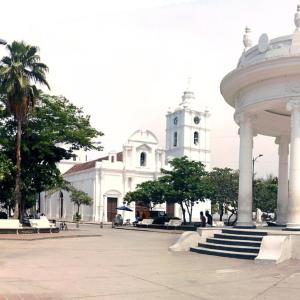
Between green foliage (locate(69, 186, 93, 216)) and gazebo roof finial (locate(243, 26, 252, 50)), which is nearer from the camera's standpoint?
gazebo roof finial (locate(243, 26, 252, 50))

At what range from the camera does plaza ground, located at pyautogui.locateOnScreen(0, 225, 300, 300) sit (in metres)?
9.21

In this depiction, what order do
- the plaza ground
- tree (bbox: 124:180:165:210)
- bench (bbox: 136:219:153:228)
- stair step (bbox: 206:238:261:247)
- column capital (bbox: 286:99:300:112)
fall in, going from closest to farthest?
the plaza ground < stair step (bbox: 206:238:261:247) < column capital (bbox: 286:99:300:112) < bench (bbox: 136:219:153:228) < tree (bbox: 124:180:165:210)

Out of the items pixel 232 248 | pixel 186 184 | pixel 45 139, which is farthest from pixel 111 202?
pixel 232 248

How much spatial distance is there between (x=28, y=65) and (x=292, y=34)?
19.5 m

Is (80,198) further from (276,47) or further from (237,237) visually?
(276,47)

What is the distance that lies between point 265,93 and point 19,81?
56.5ft

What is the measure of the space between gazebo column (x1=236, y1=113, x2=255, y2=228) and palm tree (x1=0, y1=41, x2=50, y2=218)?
1566 cm

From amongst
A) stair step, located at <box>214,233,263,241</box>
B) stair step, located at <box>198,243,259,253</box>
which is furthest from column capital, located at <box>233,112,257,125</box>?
stair step, located at <box>198,243,259,253</box>

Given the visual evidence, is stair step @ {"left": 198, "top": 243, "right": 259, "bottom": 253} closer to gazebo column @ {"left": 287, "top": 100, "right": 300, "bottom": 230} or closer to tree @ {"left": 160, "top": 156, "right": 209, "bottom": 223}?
gazebo column @ {"left": 287, "top": 100, "right": 300, "bottom": 230}

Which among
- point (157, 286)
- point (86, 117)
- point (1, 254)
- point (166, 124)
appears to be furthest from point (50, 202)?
point (157, 286)

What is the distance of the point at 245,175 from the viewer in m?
19.0

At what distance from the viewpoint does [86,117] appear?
123 feet

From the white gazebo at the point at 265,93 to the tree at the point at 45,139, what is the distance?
16577 millimetres

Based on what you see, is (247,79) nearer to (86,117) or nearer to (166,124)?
(86,117)
